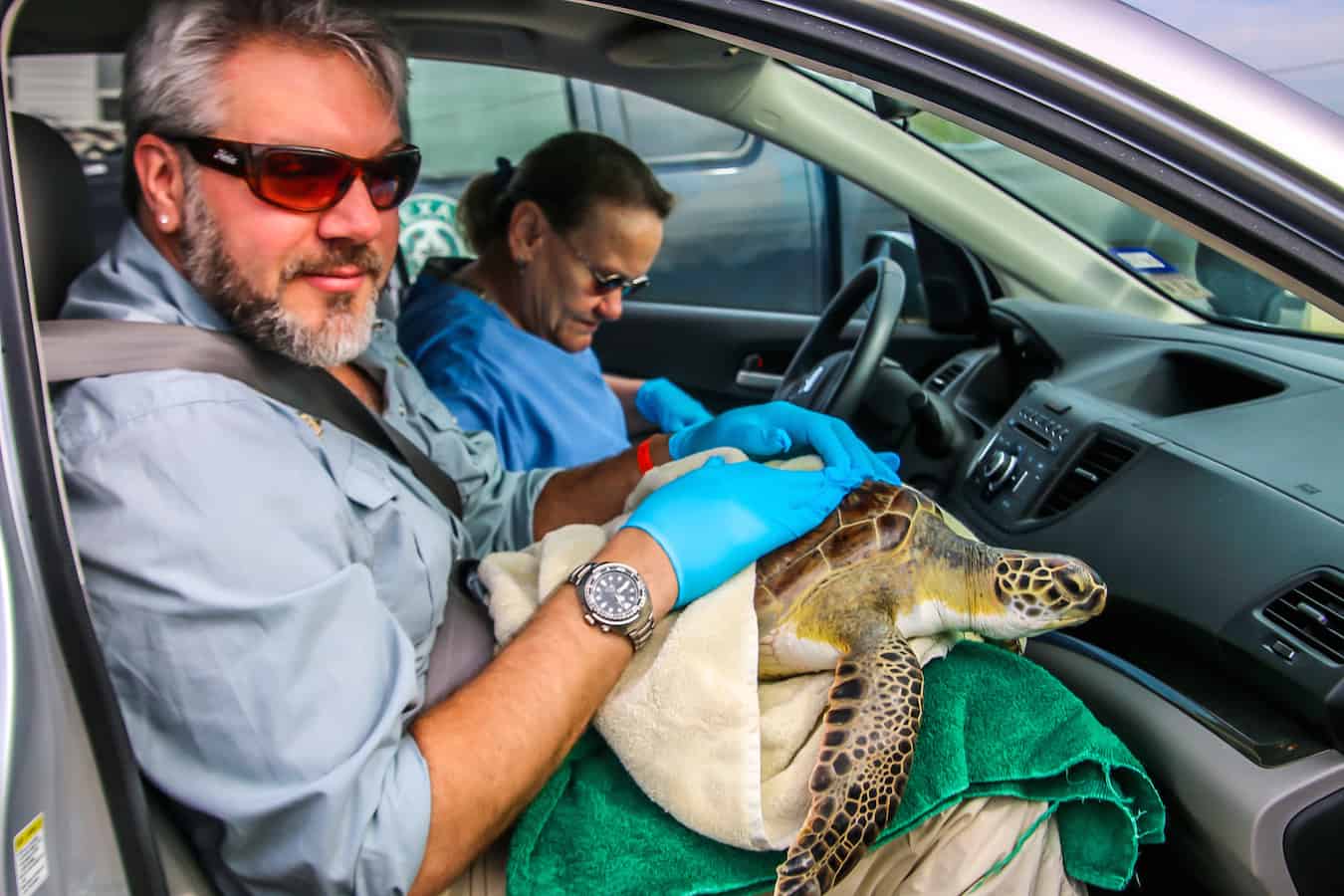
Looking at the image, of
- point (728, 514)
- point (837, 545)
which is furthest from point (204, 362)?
point (837, 545)

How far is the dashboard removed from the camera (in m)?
1.42

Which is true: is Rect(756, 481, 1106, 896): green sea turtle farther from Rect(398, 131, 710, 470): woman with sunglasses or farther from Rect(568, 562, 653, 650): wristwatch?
Rect(398, 131, 710, 470): woman with sunglasses

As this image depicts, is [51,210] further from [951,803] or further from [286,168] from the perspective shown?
[951,803]

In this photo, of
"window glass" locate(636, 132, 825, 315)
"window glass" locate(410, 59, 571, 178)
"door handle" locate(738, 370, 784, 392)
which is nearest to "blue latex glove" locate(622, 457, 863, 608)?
"door handle" locate(738, 370, 784, 392)

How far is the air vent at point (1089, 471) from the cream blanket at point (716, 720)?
0.57m

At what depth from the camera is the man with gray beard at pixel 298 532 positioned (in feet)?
3.85

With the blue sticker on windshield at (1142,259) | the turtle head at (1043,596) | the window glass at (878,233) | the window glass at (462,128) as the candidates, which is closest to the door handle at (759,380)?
the window glass at (878,233)

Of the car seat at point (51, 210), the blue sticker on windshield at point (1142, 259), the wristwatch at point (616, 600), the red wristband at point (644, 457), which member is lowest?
the red wristband at point (644, 457)

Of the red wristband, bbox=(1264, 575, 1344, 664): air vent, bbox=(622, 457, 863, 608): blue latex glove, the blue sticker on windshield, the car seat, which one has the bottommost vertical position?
the red wristband

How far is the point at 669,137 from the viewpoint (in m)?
5.14

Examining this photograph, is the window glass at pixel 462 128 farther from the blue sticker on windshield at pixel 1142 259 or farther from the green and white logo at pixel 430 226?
the blue sticker on windshield at pixel 1142 259

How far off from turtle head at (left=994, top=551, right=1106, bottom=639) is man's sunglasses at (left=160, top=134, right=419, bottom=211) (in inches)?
40.8

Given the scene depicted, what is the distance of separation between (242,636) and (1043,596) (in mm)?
1012

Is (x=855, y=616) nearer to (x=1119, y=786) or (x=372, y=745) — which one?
(x=1119, y=786)
